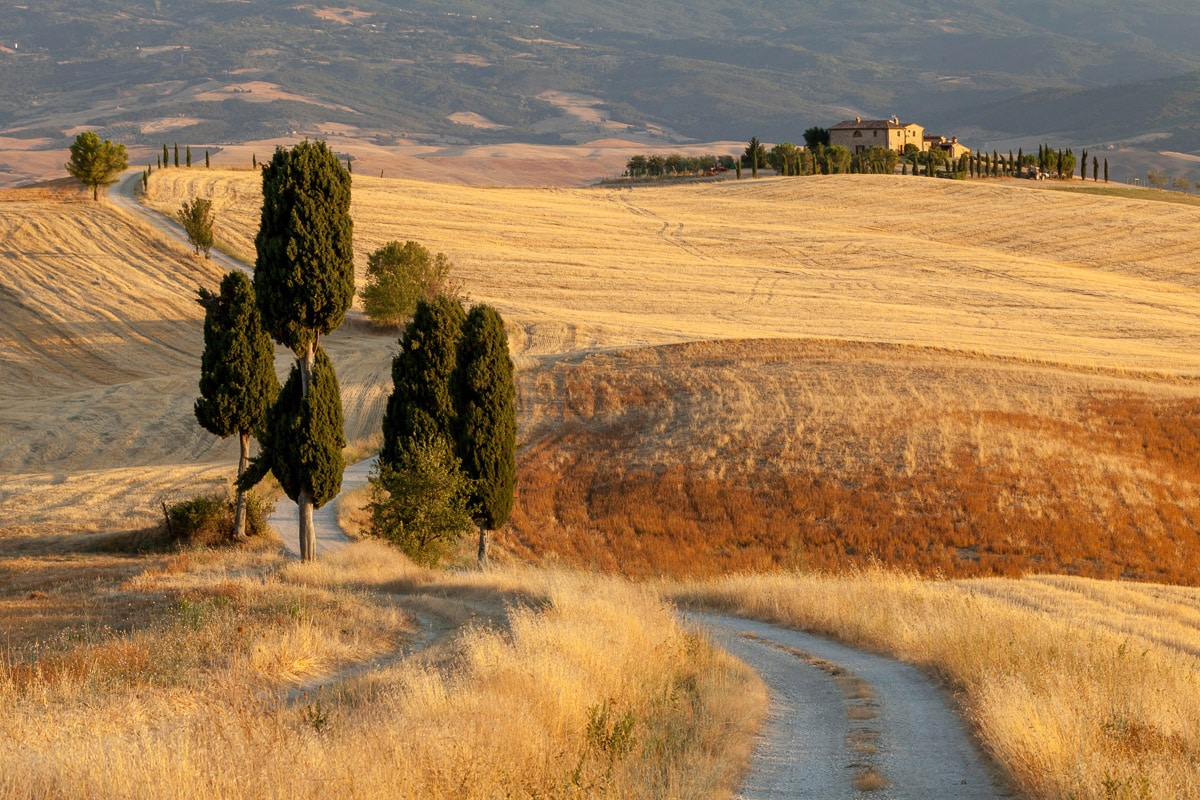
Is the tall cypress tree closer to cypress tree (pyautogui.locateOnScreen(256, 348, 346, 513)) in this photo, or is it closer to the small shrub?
cypress tree (pyautogui.locateOnScreen(256, 348, 346, 513))

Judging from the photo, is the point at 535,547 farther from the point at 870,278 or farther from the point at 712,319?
the point at 870,278

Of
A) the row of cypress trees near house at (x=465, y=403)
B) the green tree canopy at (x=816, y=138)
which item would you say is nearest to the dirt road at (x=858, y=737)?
the row of cypress trees near house at (x=465, y=403)

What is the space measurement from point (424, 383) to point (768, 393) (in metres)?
22.4

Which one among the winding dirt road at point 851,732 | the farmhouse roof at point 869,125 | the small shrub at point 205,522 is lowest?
the small shrub at point 205,522

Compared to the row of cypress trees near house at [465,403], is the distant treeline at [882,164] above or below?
above

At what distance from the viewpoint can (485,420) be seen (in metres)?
32.5

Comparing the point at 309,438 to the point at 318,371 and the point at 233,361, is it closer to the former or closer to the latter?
the point at 318,371

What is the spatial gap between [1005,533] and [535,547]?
14560 millimetres

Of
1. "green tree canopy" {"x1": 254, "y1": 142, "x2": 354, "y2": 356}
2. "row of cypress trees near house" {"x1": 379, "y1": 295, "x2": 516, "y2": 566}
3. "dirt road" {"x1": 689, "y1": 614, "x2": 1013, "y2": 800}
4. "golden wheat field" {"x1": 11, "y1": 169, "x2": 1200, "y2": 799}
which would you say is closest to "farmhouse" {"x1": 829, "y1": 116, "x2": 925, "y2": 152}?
"golden wheat field" {"x1": 11, "y1": 169, "x2": 1200, "y2": 799}

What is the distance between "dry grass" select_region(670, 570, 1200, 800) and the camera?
33.7ft

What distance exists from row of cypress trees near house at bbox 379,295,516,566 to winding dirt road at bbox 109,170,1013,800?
44.4 feet

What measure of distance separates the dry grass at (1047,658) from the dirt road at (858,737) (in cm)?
37

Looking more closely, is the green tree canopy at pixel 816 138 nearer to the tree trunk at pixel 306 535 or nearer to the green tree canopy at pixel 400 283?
the green tree canopy at pixel 400 283

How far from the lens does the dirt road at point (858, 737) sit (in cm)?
1106
